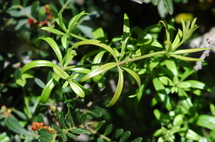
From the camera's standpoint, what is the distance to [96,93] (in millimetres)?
1122

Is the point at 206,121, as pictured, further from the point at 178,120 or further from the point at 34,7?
the point at 34,7

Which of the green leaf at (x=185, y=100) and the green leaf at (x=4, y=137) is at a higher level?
the green leaf at (x=185, y=100)

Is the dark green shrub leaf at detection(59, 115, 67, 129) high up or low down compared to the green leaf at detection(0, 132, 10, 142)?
up

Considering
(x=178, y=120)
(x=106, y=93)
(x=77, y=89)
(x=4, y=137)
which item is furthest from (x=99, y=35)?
(x=4, y=137)

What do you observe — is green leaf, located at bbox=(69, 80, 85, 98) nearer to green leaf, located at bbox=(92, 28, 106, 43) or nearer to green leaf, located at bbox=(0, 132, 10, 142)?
green leaf, located at bbox=(92, 28, 106, 43)

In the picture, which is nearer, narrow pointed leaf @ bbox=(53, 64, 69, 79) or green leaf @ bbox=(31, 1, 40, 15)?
narrow pointed leaf @ bbox=(53, 64, 69, 79)

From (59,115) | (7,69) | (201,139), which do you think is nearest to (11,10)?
(7,69)

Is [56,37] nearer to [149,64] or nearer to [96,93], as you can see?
[96,93]

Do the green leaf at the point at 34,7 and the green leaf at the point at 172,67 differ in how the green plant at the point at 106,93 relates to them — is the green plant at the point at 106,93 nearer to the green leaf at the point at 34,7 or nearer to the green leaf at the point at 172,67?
the green leaf at the point at 172,67

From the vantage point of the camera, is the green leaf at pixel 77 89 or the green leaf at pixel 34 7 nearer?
the green leaf at pixel 77 89

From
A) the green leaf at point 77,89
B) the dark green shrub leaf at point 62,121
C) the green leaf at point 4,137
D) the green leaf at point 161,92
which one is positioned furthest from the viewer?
the green leaf at point 4,137

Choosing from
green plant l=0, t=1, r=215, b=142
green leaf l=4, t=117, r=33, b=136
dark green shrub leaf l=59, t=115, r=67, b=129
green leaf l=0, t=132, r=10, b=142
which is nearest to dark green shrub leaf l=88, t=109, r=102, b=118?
green plant l=0, t=1, r=215, b=142

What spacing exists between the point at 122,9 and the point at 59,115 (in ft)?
2.72

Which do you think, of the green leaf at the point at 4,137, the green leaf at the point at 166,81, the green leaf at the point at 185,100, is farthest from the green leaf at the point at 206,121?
the green leaf at the point at 4,137
